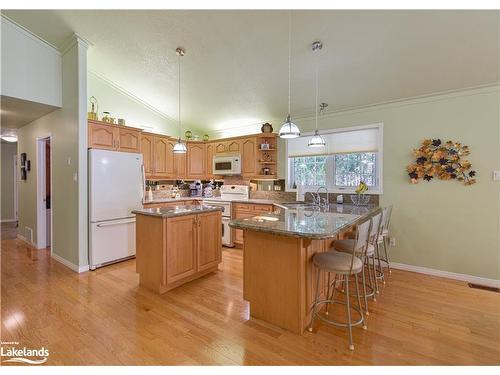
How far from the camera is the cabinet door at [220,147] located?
17.1ft

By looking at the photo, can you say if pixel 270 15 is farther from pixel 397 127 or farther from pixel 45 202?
pixel 45 202

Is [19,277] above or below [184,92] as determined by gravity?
below

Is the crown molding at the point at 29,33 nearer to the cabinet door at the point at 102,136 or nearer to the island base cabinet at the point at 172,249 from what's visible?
the cabinet door at the point at 102,136

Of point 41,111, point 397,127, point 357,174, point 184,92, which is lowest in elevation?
point 357,174

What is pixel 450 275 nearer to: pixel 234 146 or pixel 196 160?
pixel 234 146

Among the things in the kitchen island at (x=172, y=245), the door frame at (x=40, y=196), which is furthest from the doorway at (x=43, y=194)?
the kitchen island at (x=172, y=245)

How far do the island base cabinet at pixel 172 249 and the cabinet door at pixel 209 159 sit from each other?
7.62 ft

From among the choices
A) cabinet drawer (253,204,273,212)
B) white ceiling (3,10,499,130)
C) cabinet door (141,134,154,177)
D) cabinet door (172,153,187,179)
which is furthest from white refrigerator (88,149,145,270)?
cabinet drawer (253,204,273,212)

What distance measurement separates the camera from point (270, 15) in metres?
2.54

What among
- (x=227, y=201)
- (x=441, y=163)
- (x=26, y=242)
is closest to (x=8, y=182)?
(x=26, y=242)

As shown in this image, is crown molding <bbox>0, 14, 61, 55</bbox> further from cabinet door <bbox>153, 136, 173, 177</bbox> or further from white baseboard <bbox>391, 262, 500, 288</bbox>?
white baseboard <bbox>391, 262, 500, 288</bbox>

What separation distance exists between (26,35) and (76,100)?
0.99 m

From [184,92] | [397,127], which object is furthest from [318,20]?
[184,92]

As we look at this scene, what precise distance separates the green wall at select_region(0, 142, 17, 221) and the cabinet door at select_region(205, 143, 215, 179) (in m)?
6.21
